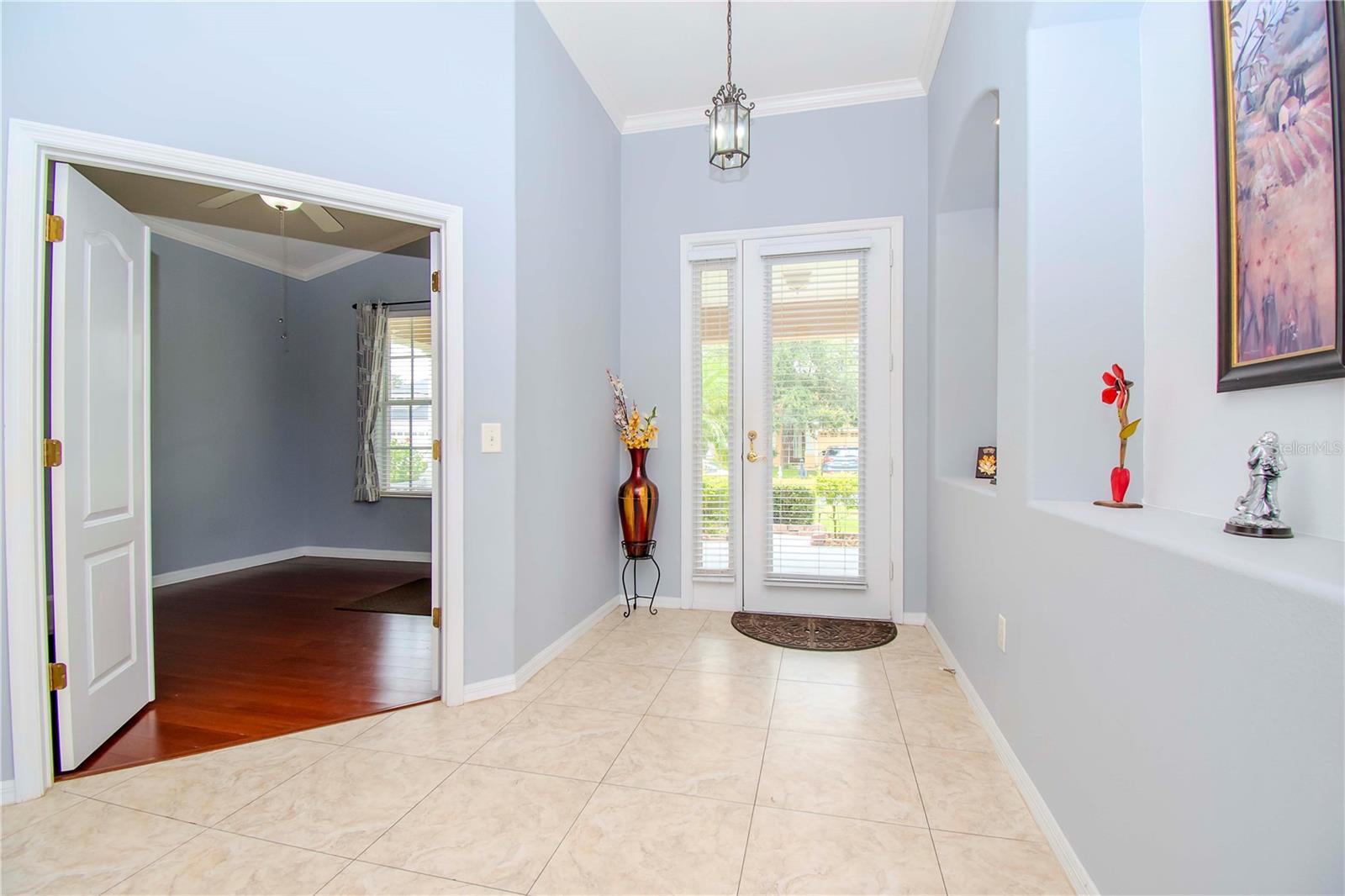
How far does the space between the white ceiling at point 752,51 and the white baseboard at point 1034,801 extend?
3294 millimetres

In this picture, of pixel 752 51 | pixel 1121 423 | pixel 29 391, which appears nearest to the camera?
pixel 1121 423

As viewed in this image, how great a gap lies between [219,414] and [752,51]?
5.49 m

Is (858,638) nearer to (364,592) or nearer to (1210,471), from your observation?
(1210,471)

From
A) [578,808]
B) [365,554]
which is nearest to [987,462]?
[578,808]

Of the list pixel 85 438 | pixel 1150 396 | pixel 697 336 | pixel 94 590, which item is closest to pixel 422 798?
pixel 94 590

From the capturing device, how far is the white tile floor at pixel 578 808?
153 cm

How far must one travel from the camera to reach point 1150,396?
1.75m

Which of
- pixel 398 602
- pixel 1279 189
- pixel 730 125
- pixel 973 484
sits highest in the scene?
pixel 730 125

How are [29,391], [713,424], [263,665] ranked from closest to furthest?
1. [29,391]
2. [263,665]
3. [713,424]

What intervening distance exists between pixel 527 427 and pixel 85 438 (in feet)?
5.28

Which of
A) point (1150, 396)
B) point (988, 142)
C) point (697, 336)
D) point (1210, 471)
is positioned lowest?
point (1210, 471)

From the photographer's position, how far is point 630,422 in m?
3.81

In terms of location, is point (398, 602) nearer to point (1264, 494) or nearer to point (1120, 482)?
point (1120, 482)

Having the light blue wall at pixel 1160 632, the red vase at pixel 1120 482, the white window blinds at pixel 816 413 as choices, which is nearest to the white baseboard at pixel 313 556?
the white window blinds at pixel 816 413
